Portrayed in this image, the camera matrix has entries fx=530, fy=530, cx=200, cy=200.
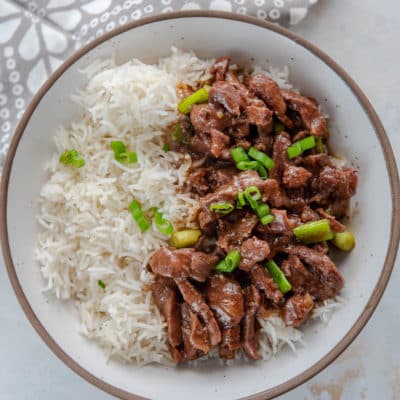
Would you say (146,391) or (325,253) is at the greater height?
(325,253)

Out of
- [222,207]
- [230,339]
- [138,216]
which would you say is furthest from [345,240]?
[138,216]

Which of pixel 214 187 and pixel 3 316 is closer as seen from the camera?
pixel 214 187

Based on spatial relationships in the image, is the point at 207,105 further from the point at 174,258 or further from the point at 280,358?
the point at 280,358

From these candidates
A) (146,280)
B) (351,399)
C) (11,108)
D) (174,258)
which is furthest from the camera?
(11,108)

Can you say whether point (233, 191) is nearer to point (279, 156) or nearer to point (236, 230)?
→ point (236, 230)

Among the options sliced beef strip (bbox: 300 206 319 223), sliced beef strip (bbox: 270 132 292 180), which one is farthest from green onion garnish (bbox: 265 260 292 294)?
sliced beef strip (bbox: 270 132 292 180)

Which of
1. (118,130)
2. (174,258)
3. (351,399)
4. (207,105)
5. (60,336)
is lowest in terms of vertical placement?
(60,336)

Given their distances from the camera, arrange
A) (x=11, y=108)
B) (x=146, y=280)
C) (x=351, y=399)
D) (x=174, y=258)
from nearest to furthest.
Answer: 1. (x=174, y=258)
2. (x=146, y=280)
3. (x=351, y=399)
4. (x=11, y=108)

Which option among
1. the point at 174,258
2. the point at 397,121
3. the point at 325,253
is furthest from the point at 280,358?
the point at 397,121
